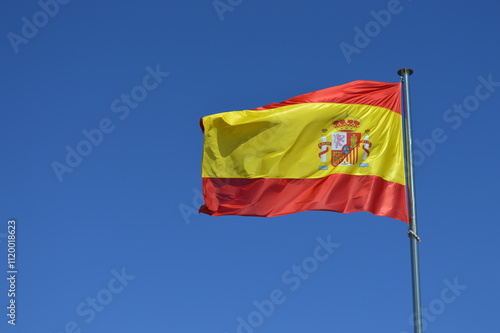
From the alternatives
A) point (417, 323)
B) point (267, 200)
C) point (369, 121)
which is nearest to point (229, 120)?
point (267, 200)

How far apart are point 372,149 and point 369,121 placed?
78cm

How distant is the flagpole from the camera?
1571cm

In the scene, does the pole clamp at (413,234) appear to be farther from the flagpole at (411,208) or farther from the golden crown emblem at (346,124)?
the golden crown emblem at (346,124)

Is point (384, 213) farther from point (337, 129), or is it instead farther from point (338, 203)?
point (337, 129)

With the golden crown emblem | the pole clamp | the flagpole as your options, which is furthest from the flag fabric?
the pole clamp

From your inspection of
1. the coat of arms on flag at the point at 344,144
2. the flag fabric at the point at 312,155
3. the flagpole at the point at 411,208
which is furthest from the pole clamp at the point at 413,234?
the coat of arms on flag at the point at 344,144

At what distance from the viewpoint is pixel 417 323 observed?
51.2 ft

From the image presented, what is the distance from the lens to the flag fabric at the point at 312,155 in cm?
1847

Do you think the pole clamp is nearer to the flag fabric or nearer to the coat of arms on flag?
the flag fabric

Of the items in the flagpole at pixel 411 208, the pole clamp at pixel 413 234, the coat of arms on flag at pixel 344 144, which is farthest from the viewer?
the coat of arms on flag at pixel 344 144

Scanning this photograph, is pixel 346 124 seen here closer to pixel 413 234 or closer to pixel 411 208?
pixel 411 208

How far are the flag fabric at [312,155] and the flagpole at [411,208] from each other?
3.35ft

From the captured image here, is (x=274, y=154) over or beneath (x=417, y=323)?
over

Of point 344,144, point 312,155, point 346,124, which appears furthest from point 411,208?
point 312,155
